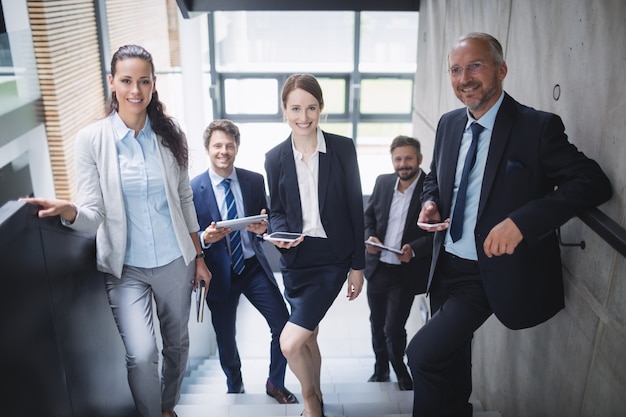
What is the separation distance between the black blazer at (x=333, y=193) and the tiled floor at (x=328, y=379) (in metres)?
1.09

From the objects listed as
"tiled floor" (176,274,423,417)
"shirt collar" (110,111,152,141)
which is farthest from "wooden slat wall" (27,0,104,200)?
"shirt collar" (110,111,152,141)

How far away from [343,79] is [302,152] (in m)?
7.90

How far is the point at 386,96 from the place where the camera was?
10750 mm

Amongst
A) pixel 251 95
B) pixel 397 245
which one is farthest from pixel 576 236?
pixel 251 95

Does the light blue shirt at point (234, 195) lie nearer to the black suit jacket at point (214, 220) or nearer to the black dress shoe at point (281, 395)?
the black suit jacket at point (214, 220)

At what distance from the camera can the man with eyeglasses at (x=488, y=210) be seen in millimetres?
2176

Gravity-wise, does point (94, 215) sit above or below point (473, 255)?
above

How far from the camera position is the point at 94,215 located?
2520 mm

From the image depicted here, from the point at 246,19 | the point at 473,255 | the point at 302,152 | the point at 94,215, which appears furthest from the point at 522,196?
the point at 246,19

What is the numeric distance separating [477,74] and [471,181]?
472 millimetres

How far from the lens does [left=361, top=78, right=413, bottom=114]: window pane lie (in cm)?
1068

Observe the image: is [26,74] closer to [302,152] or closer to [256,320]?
[256,320]

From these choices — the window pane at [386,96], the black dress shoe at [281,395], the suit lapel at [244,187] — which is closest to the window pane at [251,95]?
the window pane at [386,96]

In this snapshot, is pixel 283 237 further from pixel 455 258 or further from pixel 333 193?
pixel 455 258
